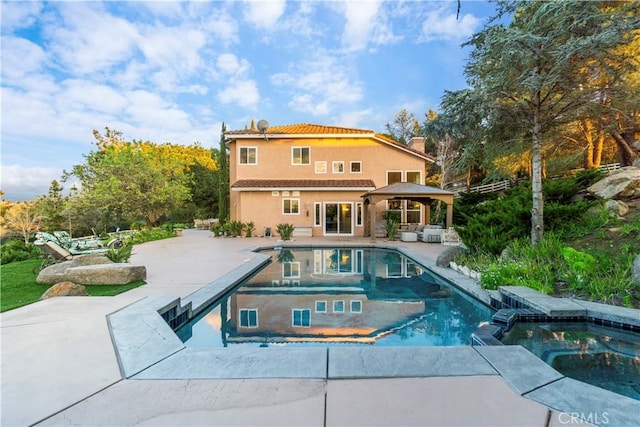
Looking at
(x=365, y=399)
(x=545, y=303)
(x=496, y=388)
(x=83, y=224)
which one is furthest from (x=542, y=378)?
(x=83, y=224)

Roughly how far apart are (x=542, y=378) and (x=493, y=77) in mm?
7846

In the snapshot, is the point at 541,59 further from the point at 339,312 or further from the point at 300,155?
the point at 300,155

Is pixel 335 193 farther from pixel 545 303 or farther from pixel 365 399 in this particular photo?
pixel 365 399

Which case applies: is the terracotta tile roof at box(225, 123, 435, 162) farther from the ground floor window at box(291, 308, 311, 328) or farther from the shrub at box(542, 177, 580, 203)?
the ground floor window at box(291, 308, 311, 328)

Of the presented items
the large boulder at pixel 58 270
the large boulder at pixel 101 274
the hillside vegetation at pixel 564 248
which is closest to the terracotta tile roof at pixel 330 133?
the hillside vegetation at pixel 564 248

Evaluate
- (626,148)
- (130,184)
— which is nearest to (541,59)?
(626,148)

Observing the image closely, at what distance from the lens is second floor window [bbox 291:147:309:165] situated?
19.0m

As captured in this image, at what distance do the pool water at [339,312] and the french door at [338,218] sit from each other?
936 centimetres

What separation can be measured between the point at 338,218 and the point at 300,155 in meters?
4.80

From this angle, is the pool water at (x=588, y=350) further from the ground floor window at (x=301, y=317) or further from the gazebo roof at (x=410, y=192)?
the gazebo roof at (x=410, y=192)

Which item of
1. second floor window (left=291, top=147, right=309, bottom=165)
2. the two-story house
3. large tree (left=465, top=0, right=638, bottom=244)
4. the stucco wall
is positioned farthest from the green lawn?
second floor window (left=291, top=147, right=309, bottom=165)

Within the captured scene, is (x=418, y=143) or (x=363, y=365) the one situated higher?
(x=418, y=143)

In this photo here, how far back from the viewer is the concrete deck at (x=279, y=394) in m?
2.15

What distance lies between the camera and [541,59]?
7.30 meters
